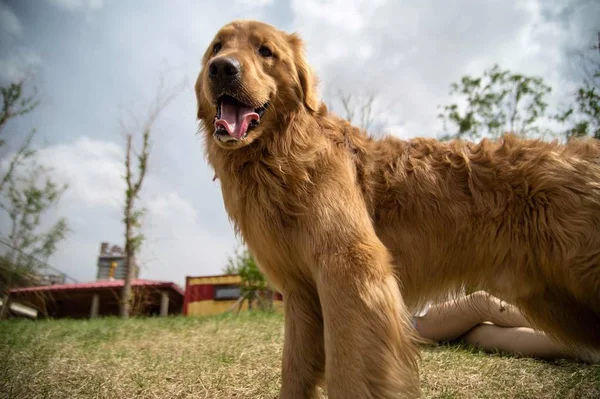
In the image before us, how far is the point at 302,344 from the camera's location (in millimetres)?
2682

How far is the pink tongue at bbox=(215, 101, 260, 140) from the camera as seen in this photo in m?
2.55

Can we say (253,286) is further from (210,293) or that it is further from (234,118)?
(234,118)

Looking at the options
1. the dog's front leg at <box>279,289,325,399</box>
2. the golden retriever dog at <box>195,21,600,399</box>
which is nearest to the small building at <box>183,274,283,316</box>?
the dog's front leg at <box>279,289,325,399</box>

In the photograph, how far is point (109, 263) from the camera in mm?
31203

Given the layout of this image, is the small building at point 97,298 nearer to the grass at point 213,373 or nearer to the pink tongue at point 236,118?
the grass at point 213,373

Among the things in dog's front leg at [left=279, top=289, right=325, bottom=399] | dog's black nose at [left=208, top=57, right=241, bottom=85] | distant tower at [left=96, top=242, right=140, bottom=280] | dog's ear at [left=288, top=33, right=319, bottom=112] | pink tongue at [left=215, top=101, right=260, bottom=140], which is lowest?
dog's front leg at [left=279, top=289, right=325, bottom=399]

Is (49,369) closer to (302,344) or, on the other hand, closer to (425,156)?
(302,344)

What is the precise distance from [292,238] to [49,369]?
316cm

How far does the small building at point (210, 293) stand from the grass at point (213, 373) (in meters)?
15.2

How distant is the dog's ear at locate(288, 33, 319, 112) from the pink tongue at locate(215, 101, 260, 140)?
0.50 metres

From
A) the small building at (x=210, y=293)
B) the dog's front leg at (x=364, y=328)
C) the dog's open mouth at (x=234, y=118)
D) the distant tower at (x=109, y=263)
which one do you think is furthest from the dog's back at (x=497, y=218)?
the distant tower at (x=109, y=263)

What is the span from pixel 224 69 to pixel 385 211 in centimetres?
144

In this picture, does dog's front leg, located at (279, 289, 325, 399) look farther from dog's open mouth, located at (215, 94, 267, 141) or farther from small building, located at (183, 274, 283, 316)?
small building, located at (183, 274, 283, 316)

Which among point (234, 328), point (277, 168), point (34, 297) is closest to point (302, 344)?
point (277, 168)
